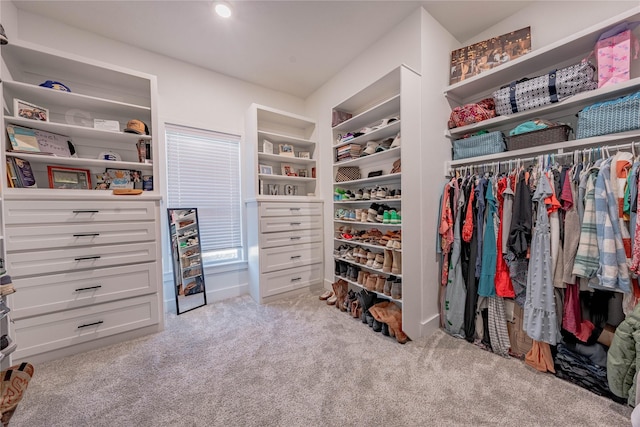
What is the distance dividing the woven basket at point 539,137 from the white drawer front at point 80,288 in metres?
3.14

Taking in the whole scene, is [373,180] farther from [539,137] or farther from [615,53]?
[615,53]

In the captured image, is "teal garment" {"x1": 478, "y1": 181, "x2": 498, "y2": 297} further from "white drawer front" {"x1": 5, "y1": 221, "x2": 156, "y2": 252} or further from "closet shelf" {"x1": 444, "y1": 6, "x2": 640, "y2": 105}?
"white drawer front" {"x1": 5, "y1": 221, "x2": 156, "y2": 252}

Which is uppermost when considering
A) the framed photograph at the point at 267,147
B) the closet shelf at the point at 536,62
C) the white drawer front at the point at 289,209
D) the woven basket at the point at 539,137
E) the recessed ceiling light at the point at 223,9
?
the recessed ceiling light at the point at 223,9

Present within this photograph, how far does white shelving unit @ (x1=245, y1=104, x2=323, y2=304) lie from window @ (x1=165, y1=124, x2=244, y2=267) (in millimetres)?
232

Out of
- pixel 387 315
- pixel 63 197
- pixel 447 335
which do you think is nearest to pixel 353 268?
pixel 387 315

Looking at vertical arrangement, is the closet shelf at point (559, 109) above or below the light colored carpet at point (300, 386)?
above

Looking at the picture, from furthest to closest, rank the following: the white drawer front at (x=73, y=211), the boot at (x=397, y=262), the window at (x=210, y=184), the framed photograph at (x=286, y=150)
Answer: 1. the framed photograph at (x=286, y=150)
2. the window at (x=210, y=184)
3. the boot at (x=397, y=262)
4. the white drawer front at (x=73, y=211)

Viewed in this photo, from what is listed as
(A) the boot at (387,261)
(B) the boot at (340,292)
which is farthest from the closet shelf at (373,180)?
(B) the boot at (340,292)

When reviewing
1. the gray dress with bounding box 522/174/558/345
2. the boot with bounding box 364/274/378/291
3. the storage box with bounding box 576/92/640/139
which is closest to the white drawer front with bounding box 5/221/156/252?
the boot with bounding box 364/274/378/291

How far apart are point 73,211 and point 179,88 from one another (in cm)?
164

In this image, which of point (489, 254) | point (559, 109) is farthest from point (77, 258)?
point (559, 109)

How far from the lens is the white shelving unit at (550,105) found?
1401 millimetres

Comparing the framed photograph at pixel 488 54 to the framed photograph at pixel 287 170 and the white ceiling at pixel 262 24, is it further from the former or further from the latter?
the framed photograph at pixel 287 170

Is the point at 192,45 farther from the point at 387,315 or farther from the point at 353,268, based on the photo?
the point at 387,315
